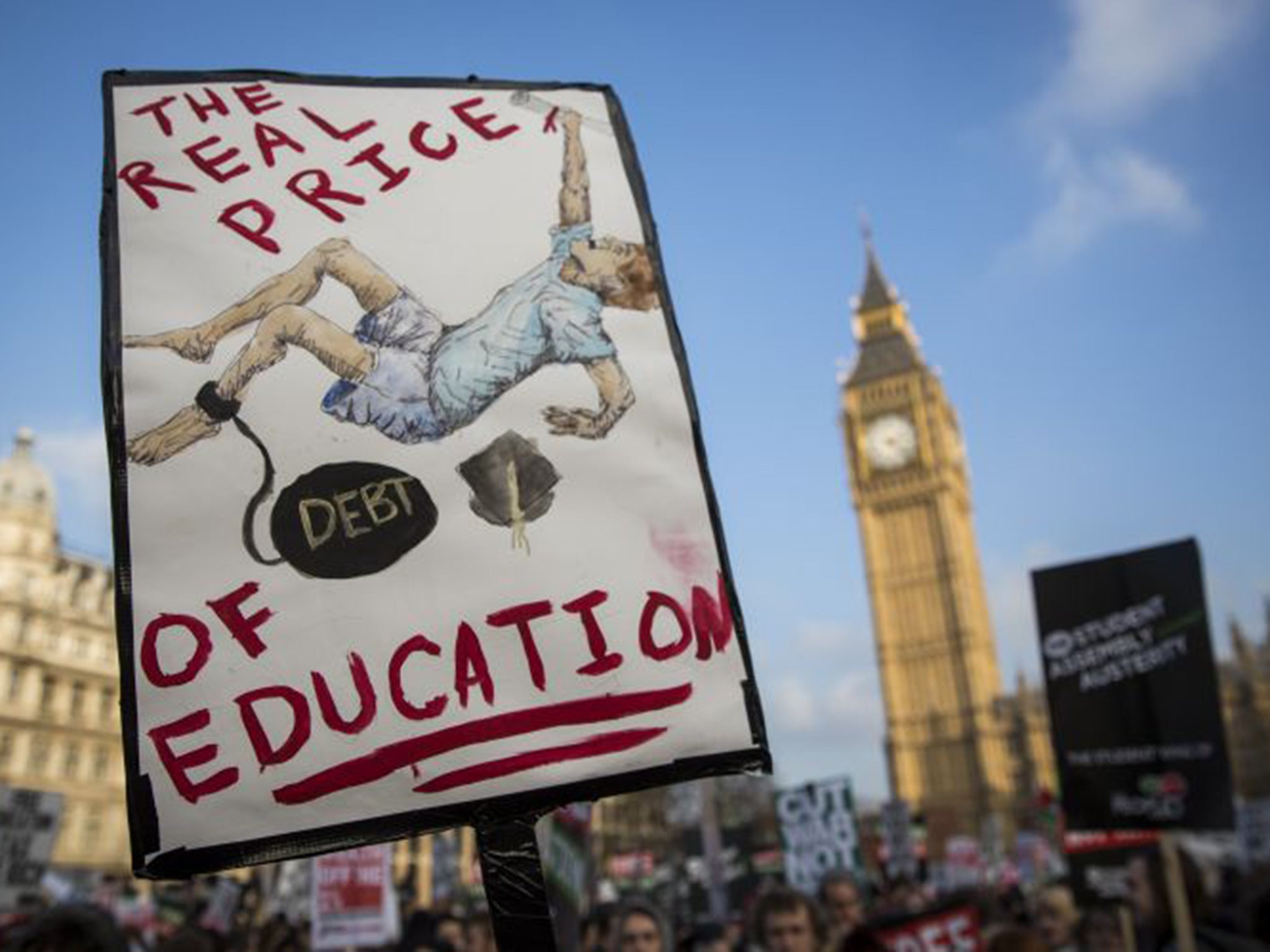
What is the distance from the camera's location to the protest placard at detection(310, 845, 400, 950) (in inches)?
352

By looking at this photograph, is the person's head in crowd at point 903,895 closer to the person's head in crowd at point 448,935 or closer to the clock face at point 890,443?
the person's head in crowd at point 448,935

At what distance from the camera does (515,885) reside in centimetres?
155

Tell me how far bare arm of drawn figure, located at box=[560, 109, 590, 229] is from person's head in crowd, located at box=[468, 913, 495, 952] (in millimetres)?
4579

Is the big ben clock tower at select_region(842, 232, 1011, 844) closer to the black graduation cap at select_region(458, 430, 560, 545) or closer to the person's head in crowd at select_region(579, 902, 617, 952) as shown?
the person's head in crowd at select_region(579, 902, 617, 952)

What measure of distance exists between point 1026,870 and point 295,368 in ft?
77.1

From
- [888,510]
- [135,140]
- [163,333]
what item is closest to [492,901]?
[163,333]

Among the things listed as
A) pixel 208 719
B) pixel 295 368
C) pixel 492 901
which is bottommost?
pixel 492 901

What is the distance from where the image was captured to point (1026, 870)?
862 inches

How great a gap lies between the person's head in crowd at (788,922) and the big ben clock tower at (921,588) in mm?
61156

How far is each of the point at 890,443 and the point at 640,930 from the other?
63552 millimetres

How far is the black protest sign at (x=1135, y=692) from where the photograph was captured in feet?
15.8

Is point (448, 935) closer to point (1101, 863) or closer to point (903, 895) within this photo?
point (903, 895)

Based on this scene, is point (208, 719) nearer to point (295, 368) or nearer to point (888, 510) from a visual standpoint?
point (295, 368)

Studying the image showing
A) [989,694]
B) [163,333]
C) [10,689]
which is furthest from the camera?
[989,694]
